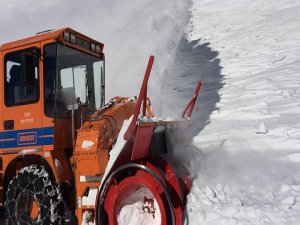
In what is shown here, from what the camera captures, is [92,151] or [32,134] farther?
[32,134]

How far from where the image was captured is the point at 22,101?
430 cm

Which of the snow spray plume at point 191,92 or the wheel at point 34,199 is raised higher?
the snow spray plume at point 191,92

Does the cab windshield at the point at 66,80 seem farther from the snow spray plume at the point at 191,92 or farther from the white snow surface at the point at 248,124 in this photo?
the white snow surface at the point at 248,124

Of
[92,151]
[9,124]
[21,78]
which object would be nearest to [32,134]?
[9,124]

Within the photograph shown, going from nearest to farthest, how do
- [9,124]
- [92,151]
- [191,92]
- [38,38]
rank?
[92,151] < [38,38] < [9,124] < [191,92]

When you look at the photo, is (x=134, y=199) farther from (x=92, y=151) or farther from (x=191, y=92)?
(x=191, y=92)

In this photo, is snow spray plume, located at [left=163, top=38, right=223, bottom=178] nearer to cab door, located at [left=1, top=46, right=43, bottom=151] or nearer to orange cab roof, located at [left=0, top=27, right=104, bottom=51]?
cab door, located at [left=1, top=46, right=43, bottom=151]

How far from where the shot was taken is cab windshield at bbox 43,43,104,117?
161 inches

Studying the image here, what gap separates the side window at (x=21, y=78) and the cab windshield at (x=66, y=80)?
0.14 metres

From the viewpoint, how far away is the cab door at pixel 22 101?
4031 mm

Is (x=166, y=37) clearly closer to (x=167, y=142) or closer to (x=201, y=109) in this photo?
(x=201, y=109)

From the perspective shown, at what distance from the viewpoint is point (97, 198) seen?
349cm

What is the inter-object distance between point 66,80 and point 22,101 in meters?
0.61

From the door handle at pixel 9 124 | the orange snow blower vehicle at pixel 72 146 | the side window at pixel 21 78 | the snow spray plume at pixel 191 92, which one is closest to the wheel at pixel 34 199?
the orange snow blower vehicle at pixel 72 146
